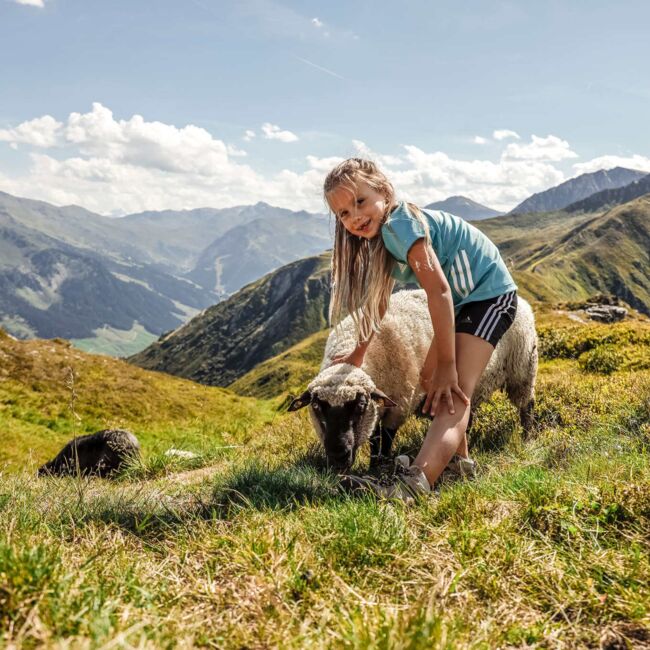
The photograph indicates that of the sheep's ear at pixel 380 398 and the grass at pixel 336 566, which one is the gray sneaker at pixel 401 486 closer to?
the grass at pixel 336 566

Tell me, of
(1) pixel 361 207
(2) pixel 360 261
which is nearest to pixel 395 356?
(2) pixel 360 261

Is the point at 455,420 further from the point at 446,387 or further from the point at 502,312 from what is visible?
the point at 502,312

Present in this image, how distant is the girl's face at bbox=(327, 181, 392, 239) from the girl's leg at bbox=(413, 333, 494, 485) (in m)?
1.58

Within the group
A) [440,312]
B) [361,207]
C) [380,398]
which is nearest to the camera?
[440,312]

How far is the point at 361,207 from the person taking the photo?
536cm

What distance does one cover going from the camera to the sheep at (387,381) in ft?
21.6

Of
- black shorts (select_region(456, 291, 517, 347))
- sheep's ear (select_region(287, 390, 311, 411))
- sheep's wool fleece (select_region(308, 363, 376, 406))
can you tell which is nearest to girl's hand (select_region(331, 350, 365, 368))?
sheep's wool fleece (select_region(308, 363, 376, 406))

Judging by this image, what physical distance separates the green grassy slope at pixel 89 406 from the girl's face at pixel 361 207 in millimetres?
7718

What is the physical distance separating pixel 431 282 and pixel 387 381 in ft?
9.31

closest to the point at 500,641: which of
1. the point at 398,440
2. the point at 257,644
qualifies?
the point at 257,644

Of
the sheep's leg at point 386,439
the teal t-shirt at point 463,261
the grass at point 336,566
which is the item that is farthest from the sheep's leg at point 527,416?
the teal t-shirt at point 463,261

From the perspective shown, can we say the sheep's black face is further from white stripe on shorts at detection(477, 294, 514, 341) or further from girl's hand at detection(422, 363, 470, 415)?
white stripe on shorts at detection(477, 294, 514, 341)

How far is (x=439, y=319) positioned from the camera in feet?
16.8

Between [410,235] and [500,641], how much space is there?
364 centimetres
